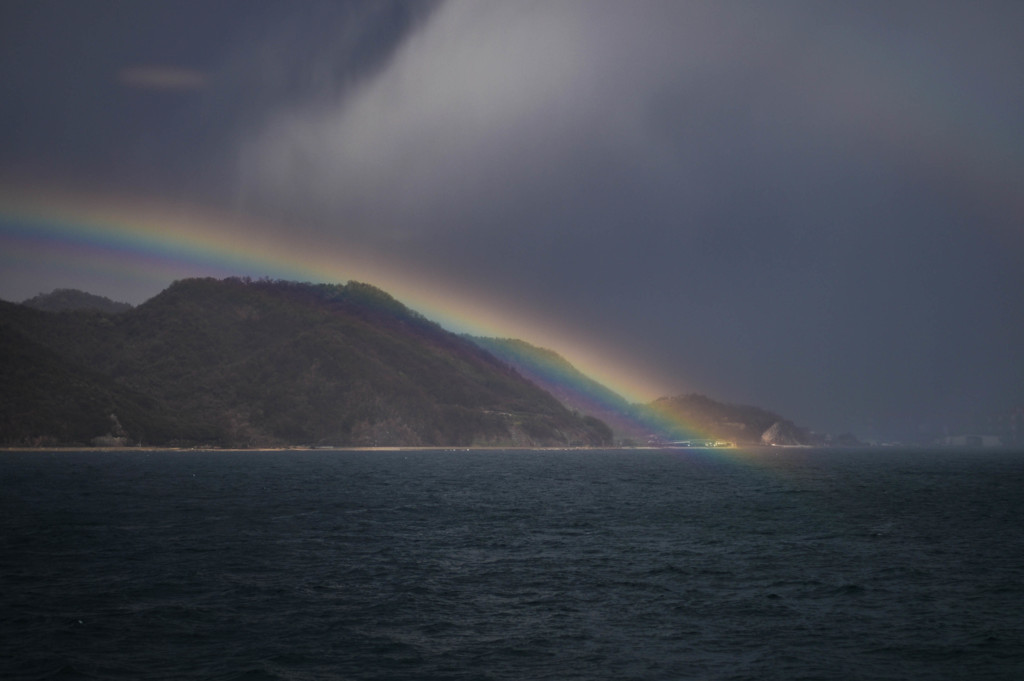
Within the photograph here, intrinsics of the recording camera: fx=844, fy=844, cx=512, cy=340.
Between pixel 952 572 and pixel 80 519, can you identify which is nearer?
pixel 952 572

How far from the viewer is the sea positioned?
32.9 metres

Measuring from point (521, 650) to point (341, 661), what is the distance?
7.28 meters

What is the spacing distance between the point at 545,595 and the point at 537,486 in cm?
9957

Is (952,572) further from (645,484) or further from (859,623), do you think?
(645,484)

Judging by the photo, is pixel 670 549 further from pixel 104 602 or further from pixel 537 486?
pixel 537 486

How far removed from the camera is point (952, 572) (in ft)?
178

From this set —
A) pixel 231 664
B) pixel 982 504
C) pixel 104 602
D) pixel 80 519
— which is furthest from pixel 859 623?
pixel 982 504

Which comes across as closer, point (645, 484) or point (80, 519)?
point (80, 519)

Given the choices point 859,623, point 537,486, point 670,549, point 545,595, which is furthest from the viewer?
point 537,486

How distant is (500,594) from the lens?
4619 centimetres

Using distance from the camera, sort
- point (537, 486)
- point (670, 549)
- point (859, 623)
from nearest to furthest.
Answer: point (859, 623), point (670, 549), point (537, 486)

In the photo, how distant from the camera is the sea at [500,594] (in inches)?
1294

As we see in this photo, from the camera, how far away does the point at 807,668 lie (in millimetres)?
32531

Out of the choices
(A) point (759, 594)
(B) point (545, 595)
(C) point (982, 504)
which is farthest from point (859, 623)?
(C) point (982, 504)
